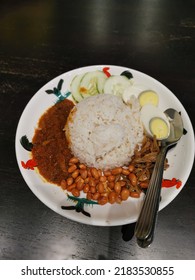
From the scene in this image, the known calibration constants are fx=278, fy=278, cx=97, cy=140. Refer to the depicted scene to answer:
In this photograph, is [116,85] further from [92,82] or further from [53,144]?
[53,144]

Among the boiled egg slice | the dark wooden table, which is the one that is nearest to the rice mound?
the boiled egg slice

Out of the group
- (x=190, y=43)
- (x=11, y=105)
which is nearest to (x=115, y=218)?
(x=11, y=105)

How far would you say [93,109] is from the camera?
244cm

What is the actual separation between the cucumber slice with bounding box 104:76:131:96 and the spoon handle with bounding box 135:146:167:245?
0.81 metres

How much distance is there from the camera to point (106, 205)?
208cm

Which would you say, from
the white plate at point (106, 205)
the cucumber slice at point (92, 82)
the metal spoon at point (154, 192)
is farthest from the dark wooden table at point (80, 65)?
the cucumber slice at point (92, 82)

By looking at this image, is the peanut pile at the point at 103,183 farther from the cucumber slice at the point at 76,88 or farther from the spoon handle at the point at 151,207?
the cucumber slice at the point at 76,88

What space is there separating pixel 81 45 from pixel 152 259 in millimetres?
2349

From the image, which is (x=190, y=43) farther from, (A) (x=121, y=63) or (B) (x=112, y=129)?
(B) (x=112, y=129)

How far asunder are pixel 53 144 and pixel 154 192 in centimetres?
94

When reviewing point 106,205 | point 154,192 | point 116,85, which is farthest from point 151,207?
point 116,85

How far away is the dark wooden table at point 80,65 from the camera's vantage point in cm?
211

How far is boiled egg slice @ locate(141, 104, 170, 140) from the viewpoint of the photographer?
2.33 meters

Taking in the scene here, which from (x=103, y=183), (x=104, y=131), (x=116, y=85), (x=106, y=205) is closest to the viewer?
(x=106, y=205)
